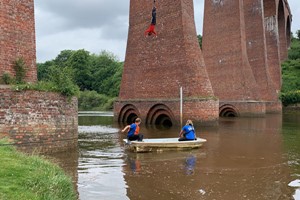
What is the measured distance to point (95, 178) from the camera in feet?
23.8

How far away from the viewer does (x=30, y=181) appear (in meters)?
4.90

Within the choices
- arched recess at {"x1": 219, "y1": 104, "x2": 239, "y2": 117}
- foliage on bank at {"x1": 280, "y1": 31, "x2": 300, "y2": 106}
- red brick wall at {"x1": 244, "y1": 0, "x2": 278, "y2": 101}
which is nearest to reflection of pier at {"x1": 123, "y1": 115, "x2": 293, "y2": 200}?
arched recess at {"x1": 219, "y1": 104, "x2": 239, "y2": 117}

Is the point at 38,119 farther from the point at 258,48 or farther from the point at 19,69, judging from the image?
the point at 258,48

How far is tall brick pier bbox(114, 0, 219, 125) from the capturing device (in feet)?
61.9

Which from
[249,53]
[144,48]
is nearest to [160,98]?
[144,48]

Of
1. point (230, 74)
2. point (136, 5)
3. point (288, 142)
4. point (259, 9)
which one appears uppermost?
point (259, 9)

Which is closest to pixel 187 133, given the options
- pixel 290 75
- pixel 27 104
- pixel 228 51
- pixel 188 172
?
pixel 188 172

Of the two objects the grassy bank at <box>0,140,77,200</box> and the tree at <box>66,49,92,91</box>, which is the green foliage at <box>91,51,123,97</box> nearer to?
the tree at <box>66,49,92,91</box>

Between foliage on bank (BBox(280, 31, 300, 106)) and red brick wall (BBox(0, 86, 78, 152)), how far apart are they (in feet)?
113

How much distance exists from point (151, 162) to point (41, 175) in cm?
428

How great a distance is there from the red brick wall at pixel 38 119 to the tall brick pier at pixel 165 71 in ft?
30.6

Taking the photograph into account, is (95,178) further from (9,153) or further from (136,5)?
(136,5)

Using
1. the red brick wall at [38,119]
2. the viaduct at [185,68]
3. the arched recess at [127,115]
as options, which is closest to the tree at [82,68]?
the viaduct at [185,68]

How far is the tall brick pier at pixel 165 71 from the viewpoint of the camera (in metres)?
18.9
